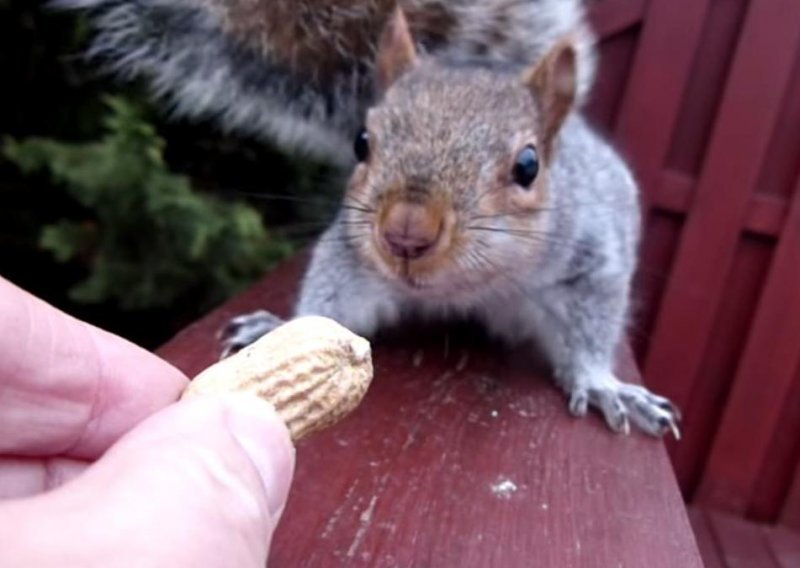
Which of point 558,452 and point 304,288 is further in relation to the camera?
point 304,288

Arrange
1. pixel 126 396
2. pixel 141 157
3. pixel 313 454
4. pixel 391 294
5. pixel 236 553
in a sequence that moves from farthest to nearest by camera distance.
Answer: pixel 141 157
pixel 391 294
pixel 313 454
pixel 126 396
pixel 236 553

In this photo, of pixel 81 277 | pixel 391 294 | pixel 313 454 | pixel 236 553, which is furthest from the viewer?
pixel 81 277

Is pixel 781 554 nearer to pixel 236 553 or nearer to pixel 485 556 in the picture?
pixel 485 556

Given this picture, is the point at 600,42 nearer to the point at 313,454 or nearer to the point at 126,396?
the point at 313,454

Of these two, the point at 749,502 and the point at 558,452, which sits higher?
the point at 558,452

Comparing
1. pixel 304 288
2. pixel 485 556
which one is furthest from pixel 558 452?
pixel 304 288

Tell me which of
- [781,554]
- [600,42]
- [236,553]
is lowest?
[781,554]
